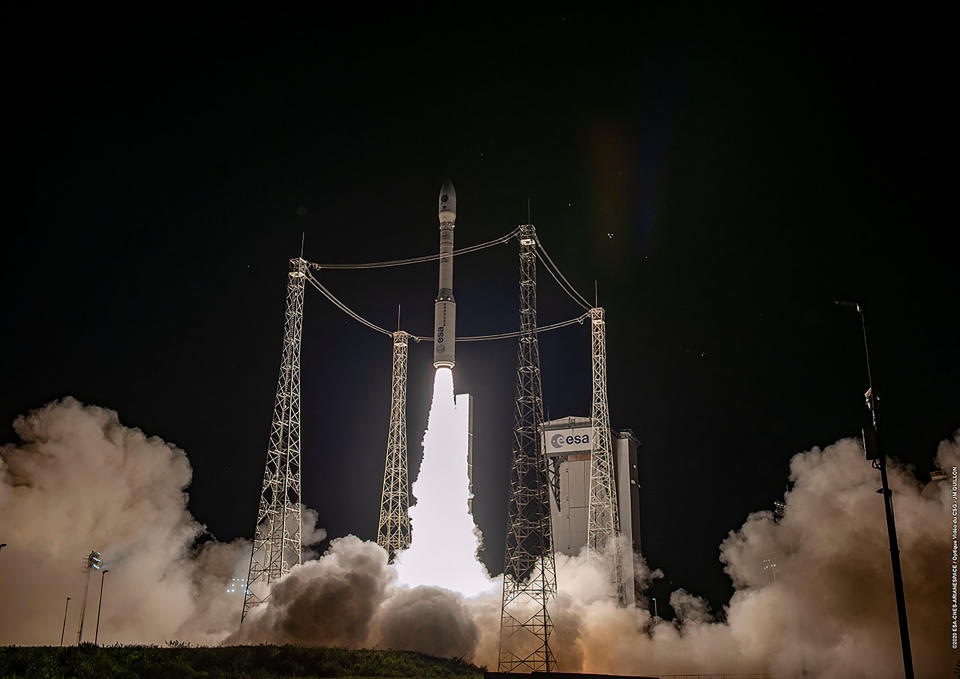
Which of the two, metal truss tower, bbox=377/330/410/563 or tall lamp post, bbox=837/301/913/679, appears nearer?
tall lamp post, bbox=837/301/913/679

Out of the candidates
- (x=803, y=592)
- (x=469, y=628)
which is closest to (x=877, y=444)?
(x=803, y=592)

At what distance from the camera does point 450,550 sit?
152 ft

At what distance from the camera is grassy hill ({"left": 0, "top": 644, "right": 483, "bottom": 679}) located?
2572 centimetres

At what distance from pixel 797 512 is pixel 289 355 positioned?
24.0 m

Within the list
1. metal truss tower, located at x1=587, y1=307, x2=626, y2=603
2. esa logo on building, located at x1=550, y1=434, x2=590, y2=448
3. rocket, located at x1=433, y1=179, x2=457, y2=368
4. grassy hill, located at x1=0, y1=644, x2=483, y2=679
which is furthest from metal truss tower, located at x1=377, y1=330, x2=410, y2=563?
esa logo on building, located at x1=550, y1=434, x2=590, y2=448

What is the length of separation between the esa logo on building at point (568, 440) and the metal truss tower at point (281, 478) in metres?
27.9

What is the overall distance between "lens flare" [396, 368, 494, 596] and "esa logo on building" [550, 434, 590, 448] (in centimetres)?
2163

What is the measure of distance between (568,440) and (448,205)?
2494 cm

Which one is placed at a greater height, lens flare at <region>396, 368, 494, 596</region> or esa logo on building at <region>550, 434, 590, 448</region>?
esa logo on building at <region>550, 434, 590, 448</region>

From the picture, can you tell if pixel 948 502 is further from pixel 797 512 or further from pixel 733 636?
pixel 733 636

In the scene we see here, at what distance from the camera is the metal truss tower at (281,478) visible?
40938 millimetres

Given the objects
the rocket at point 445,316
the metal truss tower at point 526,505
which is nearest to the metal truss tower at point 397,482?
the rocket at point 445,316

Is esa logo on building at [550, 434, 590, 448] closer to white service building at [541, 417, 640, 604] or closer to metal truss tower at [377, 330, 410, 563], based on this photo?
white service building at [541, 417, 640, 604]

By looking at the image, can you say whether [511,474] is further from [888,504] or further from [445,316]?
[888,504]
